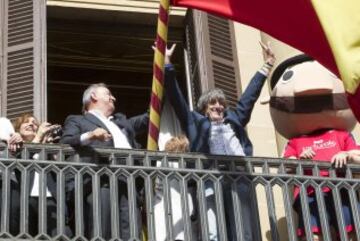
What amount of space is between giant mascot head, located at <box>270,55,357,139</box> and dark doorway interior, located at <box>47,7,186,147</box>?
178cm

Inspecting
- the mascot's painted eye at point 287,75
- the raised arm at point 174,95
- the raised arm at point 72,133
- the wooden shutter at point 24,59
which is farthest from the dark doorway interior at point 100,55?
the raised arm at point 72,133

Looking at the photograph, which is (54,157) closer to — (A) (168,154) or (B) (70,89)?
(A) (168,154)

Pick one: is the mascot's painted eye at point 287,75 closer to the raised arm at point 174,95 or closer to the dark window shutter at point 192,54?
the dark window shutter at point 192,54

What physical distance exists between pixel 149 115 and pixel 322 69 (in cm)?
172

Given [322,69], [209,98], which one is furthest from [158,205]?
[322,69]

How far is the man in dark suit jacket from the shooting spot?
9.02 m

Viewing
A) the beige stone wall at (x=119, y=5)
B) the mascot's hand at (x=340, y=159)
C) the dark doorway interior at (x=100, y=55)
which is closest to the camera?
the mascot's hand at (x=340, y=159)

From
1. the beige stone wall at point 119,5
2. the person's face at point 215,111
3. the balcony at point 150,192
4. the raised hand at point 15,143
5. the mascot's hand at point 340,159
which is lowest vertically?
the balcony at point 150,192

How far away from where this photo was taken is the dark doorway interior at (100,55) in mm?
12258

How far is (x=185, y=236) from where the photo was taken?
9008 millimetres

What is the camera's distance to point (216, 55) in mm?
11977

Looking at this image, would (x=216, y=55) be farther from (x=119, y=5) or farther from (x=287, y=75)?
(x=287, y=75)

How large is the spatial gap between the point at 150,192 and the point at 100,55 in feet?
12.9

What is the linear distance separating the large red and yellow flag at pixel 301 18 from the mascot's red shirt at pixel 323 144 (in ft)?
3.22
